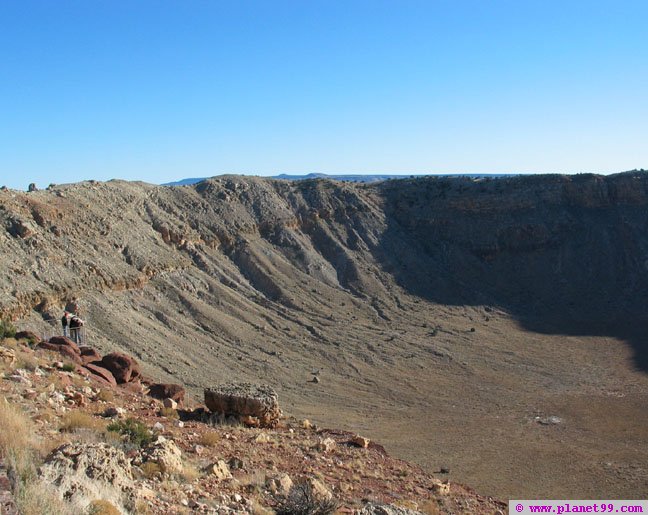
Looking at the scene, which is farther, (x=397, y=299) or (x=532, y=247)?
(x=532, y=247)

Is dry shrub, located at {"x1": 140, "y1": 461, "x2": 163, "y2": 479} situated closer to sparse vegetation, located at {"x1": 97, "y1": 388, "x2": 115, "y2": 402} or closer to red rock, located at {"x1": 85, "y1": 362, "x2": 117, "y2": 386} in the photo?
sparse vegetation, located at {"x1": 97, "y1": 388, "x2": 115, "y2": 402}

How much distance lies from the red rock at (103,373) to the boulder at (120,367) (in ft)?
0.98

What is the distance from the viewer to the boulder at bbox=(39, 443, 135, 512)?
21.6ft

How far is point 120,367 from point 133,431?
6111 mm

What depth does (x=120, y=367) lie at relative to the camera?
15883mm

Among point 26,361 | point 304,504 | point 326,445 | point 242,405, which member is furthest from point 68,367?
point 304,504

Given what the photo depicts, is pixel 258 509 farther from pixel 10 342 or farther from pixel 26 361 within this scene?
pixel 10 342

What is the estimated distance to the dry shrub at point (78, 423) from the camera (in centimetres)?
971

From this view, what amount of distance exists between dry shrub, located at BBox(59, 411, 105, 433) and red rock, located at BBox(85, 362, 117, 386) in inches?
177

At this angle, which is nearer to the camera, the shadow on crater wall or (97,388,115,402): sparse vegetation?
(97,388,115,402): sparse vegetation

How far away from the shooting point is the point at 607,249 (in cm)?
5034

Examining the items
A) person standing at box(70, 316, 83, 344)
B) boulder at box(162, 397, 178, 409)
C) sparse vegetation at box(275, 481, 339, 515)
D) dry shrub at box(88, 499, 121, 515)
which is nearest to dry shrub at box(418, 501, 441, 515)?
sparse vegetation at box(275, 481, 339, 515)

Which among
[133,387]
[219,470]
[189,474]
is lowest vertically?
[133,387]

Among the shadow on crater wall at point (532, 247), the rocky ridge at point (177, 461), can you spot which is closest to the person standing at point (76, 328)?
the rocky ridge at point (177, 461)
